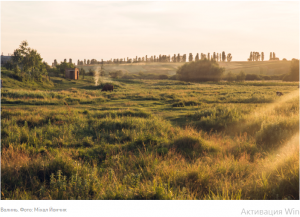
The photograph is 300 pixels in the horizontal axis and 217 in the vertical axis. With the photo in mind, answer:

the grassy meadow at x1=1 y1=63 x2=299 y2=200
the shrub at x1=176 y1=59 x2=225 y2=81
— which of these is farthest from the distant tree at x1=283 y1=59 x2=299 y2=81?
the grassy meadow at x1=1 y1=63 x2=299 y2=200

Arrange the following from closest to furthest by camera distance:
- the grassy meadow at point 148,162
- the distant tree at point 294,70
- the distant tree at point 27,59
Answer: the grassy meadow at point 148,162 → the distant tree at point 27,59 → the distant tree at point 294,70

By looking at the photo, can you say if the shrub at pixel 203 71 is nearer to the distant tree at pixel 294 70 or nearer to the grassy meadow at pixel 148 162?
the distant tree at pixel 294 70

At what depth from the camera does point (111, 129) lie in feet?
38.0

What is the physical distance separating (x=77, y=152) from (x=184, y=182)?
14.2 feet

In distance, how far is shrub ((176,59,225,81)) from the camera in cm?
8662

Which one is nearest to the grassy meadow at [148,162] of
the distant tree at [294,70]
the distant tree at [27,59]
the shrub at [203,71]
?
the distant tree at [27,59]

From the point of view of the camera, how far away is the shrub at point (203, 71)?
3410 inches

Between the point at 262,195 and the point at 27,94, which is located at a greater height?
the point at 27,94

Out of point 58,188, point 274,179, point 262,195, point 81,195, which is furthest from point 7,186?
point 274,179

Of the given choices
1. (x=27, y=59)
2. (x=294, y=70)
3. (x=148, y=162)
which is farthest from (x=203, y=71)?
(x=148, y=162)

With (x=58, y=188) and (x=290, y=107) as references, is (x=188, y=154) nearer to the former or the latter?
(x=58, y=188)

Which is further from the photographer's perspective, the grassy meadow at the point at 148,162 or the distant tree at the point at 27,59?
the distant tree at the point at 27,59

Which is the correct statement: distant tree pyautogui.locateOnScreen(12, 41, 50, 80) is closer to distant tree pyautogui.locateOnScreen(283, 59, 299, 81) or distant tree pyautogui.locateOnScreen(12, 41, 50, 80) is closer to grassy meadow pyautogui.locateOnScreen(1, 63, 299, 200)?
grassy meadow pyautogui.locateOnScreen(1, 63, 299, 200)

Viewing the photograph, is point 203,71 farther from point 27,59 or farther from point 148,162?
point 148,162
